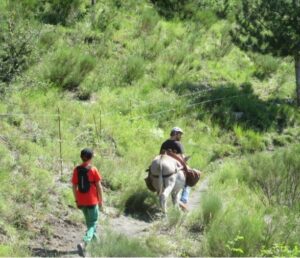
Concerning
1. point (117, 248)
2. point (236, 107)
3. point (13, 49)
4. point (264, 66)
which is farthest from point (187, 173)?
point (264, 66)

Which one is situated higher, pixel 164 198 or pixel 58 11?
pixel 58 11

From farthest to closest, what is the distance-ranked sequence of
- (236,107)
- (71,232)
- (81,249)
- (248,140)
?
(236,107)
(248,140)
(71,232)
(81,249)

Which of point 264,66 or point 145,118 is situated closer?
point 145,118

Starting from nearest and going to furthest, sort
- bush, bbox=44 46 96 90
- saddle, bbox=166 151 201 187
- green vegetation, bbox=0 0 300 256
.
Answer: green vegetation, bbox=0 0 300 256
saddle, bbox=166 151 201 187
bush, bbox=44 46 96 90

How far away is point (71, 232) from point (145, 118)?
7.99m

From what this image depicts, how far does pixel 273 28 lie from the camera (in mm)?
21531

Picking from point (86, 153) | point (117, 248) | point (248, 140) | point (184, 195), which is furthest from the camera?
point (248, 140)

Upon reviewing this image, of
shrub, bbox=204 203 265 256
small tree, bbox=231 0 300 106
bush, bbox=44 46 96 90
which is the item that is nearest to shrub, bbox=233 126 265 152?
small tree, bbox=231 0 300 106

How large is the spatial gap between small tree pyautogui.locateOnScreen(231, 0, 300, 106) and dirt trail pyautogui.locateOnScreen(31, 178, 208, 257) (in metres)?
10.5

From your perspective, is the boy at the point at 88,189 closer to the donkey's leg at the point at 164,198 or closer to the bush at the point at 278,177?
the donkey's leg at the point at 164,198

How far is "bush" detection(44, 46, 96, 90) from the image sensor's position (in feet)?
58.5

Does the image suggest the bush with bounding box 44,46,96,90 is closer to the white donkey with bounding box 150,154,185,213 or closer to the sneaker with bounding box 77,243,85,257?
the white donkey with bounding box 150,154,185,213

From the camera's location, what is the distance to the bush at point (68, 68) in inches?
703

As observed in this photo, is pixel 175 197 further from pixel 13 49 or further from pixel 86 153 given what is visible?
pixel 13 49
